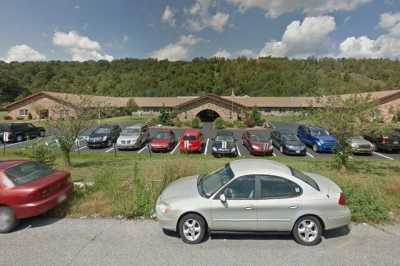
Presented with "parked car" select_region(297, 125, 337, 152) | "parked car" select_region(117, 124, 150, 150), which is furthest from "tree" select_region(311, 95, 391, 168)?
"parked car" select_region(117, 124, 150, 150)

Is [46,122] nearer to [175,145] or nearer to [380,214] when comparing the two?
[175,145]

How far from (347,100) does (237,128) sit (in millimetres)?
24325

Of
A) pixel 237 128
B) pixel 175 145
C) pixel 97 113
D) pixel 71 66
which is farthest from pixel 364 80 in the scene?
pixel 71 66

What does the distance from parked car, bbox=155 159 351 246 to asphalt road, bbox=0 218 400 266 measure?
24 centimetres

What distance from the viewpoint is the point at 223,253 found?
153 inches

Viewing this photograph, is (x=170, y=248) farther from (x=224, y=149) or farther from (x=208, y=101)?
(x=208, y=101)

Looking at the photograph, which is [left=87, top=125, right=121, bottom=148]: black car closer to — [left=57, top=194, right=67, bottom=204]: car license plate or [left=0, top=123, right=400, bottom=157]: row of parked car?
[left=0, top=123, right=400, bottom=157]: row of parked car

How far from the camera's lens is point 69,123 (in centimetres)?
1083

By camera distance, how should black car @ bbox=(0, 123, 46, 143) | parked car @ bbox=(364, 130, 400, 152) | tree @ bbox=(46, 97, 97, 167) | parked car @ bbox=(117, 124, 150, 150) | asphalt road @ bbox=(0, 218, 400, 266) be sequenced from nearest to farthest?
asphalt road @ bbox=(0, 218, 400, 266)
tree @ bbox=(46, 97, 97, 167)
parked car @ bbox=(364, 130, 400, 152)
parked car @ bbox=(117, 124, 150, 150)
black car @ bbox=(0, 123, 46, 143)

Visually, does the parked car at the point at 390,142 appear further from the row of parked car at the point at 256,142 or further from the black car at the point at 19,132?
the black car at the point at 19,132

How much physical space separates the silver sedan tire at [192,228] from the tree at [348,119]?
794 cm

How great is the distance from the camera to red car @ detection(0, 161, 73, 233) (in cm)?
462

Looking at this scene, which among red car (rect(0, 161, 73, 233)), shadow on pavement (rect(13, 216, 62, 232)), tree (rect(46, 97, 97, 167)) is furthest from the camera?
tree (rect(46, 97, 97, 167))

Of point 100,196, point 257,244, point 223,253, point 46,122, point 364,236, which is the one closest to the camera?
point 223,253
